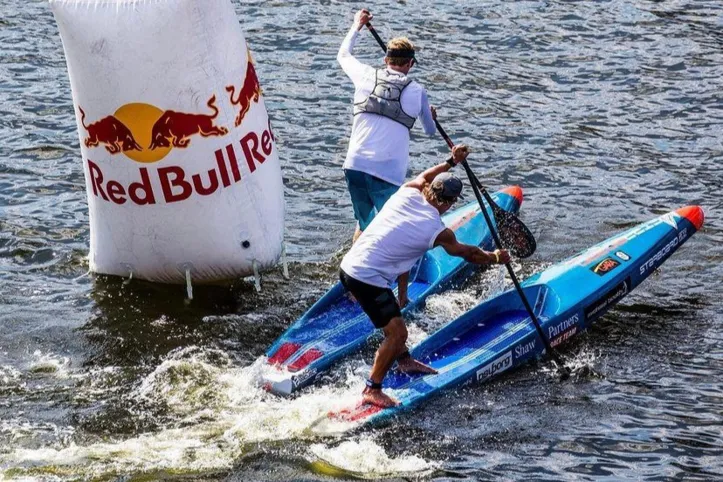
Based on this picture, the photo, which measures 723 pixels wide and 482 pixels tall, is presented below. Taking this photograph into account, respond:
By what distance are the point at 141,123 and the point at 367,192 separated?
2.26 metres

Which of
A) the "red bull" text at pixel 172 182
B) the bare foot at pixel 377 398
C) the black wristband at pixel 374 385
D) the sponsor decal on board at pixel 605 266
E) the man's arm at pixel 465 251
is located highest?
the man's arm at pixel 465 251

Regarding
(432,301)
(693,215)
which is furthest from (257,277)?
(693,215)

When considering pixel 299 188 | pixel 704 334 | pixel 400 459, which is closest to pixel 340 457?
pixel 400 459

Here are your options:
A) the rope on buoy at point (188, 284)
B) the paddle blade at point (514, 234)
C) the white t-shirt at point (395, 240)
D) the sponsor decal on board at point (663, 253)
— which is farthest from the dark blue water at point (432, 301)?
the white t-shirt at point (395, 240)

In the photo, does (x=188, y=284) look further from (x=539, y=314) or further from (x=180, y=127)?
(x=539, y=314)

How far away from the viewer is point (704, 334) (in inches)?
426

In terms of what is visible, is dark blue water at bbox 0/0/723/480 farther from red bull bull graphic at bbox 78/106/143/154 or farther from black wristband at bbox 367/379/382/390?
red bull bull graphic at bbox 78/106/143/154

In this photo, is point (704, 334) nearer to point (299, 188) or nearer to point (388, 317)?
point (388, 317)

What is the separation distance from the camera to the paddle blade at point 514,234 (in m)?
11.4

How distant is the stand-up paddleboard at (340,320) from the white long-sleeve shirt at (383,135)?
3.72 feet

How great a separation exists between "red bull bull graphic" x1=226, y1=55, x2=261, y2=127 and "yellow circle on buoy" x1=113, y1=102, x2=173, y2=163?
71 centimetres

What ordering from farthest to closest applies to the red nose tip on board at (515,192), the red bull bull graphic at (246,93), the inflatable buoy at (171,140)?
the red nose tip on board at (515,192) < the red bull bull graphic at (246,93) < the inflatable buoy at (171,140)

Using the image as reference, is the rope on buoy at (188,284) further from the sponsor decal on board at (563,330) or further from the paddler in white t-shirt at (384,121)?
the sponsor decal on board at (563,330)

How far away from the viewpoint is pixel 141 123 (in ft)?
33.6
